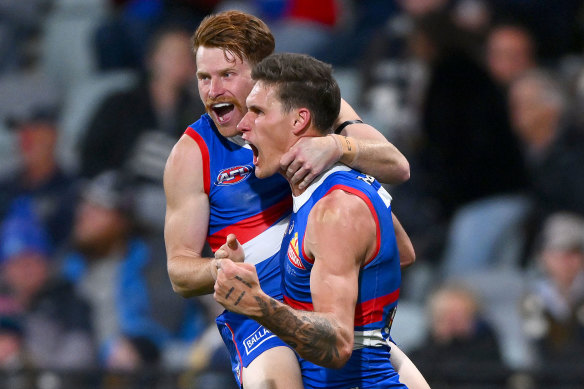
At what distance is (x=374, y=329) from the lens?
388cm

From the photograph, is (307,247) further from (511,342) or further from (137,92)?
(137,92)

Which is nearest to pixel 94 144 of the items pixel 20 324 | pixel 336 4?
pixel 20 324

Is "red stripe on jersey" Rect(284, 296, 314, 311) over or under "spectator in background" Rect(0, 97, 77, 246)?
under

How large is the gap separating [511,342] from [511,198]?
3.49 ft

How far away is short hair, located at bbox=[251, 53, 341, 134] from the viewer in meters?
3.90

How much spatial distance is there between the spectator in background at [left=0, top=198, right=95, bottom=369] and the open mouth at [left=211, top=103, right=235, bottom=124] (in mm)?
4126

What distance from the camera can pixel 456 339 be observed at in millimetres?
7129

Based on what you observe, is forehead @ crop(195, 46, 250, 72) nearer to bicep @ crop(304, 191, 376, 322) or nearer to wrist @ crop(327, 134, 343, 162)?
wrist @ crop(327, 134, 343, 162)

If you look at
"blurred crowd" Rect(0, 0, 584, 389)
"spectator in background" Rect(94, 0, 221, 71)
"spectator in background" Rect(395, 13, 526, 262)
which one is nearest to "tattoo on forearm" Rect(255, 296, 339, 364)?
"blurred crowd" Rect(0, 0, 584, 389)

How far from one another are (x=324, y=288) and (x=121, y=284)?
508 centimetres

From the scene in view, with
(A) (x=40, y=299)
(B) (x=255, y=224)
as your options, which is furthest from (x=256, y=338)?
(A) (x=40, y=299)

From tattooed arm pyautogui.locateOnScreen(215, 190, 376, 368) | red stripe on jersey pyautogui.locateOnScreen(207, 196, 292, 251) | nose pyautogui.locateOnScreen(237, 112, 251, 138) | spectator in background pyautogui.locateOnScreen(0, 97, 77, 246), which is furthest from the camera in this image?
spectator in background pyautogui.locateOnScreen(0, 97, 77, 246)

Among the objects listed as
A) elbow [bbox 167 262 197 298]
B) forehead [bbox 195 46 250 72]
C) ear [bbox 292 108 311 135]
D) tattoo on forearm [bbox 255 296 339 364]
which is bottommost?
tattoo on forearm [bbox 255 296 339 364]

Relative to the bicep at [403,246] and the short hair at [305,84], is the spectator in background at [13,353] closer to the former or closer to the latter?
the bicep at [403,246]
